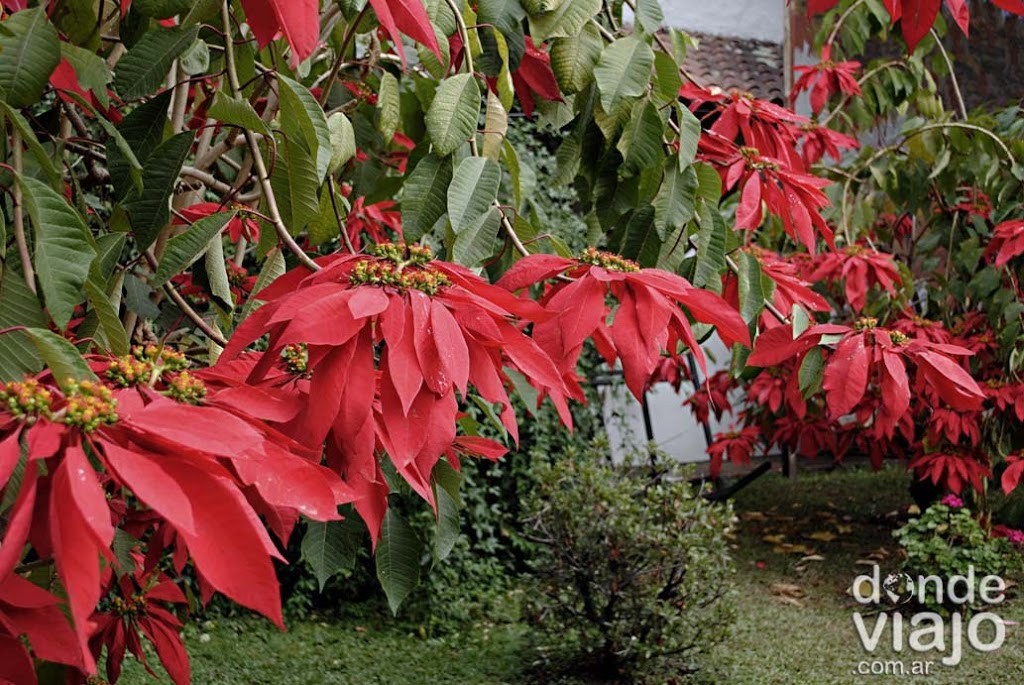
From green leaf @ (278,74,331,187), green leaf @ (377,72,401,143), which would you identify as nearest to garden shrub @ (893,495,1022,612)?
green leaf @ (377,72,401,143)

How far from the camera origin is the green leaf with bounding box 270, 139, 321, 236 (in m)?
1.07

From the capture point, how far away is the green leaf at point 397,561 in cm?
101

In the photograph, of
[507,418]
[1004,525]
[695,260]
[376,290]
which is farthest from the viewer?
[1004,525]

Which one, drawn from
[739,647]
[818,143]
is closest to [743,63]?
[818,143]

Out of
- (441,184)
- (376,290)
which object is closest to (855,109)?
(441,184)

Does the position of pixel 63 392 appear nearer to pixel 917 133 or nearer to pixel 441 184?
pixel 441 184

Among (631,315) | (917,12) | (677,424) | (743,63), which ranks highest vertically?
(917,12)

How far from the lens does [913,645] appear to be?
10.5ft

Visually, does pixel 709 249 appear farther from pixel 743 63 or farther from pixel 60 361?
pixel 743 63

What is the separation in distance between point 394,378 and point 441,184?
50 cm

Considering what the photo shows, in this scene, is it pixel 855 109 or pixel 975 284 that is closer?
pixel 975 284

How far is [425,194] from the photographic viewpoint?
1163 mm

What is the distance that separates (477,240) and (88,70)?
407 millimetres

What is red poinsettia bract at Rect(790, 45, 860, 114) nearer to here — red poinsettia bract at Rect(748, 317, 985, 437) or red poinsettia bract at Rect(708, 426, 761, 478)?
red poinsettia bract at Rect(708, 426, 761, 478)
